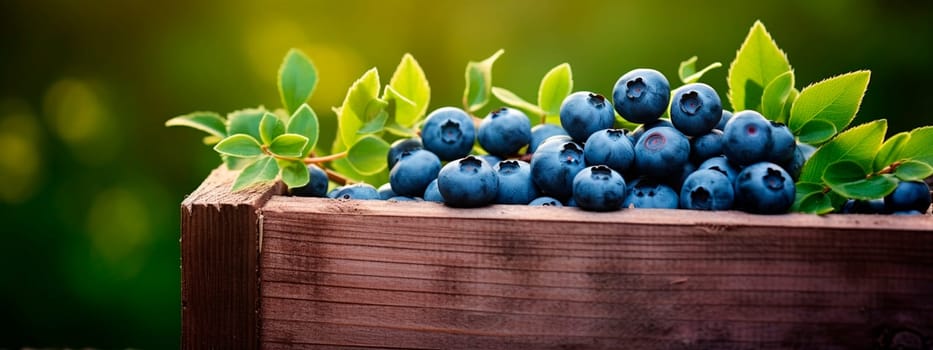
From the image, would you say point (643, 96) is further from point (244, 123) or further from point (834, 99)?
point (244, 123)

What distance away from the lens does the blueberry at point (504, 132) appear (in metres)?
1.05

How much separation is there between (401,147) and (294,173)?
0.18 m

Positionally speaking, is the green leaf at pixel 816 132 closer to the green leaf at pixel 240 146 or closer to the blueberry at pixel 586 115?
the blueberry at pixel 586 115

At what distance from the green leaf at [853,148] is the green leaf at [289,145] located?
0.65 m

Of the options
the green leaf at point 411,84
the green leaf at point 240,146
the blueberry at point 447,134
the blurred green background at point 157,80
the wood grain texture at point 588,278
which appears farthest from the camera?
the blurred green background at point 157,80

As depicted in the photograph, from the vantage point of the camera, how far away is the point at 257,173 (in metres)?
0.96

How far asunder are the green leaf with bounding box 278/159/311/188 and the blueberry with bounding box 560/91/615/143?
1.16 feet

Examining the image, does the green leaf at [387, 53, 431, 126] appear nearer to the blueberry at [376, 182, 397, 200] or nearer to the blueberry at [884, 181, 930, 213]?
the blueberry at [376, 182, 397, 200]

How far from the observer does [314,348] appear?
3.04 ft

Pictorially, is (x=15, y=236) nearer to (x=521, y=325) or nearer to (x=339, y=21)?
(x=339, y=21)

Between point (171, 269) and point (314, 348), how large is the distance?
1393 mm

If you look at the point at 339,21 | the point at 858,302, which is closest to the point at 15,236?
the point at 339,21

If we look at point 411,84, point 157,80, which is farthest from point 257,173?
point 157,80

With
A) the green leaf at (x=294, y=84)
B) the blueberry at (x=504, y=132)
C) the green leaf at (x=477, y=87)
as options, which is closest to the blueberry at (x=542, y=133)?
the blueberry at (x=504, y=132)
